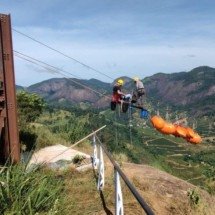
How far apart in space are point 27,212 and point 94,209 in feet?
8.16

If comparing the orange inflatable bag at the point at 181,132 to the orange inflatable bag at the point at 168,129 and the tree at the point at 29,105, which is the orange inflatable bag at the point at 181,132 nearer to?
the orange inflatable bag at the point at 168,129

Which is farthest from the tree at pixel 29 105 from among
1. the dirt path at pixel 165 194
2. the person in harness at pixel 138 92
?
the dirt path at pixel 165 194

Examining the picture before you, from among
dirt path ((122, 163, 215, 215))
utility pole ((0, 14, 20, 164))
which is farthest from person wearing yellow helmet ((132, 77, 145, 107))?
utility pole ((0, 14, 20, 164))

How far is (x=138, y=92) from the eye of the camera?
1552 cm

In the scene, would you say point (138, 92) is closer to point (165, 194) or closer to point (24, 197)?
point (165, 194)

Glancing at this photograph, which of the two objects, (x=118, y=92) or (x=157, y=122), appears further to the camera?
(x=118, y=92)

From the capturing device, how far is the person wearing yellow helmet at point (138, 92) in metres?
15.5

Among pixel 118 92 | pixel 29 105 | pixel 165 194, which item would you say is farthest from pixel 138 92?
pixel 29 105

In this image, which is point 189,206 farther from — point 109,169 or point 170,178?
point 109,169

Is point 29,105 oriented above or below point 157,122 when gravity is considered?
above

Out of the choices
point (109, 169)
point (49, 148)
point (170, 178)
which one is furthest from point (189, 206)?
point (49, 148)

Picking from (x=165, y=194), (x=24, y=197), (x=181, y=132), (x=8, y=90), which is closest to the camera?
(x=24, y=197)

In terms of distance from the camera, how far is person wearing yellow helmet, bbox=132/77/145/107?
50.7ft

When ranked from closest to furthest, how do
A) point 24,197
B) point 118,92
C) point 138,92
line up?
point 24,197 → point 138,92 → point 118,92
